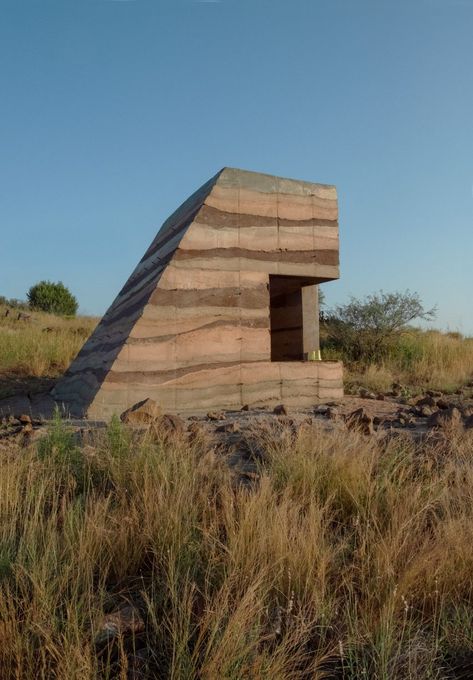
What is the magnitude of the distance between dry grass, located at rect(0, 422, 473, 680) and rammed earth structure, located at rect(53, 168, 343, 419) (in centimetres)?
249

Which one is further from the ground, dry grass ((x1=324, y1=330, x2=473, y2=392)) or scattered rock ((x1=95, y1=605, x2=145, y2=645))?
dry grass ((x1=324, y1=330, x2=473, y2=392))

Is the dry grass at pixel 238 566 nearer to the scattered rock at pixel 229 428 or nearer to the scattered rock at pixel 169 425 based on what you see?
the scattered rock at pixel 169 425

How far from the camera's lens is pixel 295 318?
7508 mm

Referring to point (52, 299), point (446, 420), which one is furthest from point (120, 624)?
point (52, 299)

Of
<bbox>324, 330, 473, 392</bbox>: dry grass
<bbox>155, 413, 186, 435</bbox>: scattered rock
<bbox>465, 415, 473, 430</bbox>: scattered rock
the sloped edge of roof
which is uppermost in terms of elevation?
the sloped edge of roof

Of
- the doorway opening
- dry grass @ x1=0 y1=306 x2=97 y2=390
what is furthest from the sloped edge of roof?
dry grass @ x1=0 y1=306 x2=97 y2=390

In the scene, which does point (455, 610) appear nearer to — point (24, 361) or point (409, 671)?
point (409, 671)

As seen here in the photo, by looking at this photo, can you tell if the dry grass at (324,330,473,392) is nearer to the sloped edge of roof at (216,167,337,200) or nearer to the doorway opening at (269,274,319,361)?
the doorway opening at (269,274,319,361)

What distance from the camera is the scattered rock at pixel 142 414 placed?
15.4 feet

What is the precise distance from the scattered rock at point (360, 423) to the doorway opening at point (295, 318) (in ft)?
7.84

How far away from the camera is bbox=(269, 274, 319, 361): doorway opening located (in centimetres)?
731

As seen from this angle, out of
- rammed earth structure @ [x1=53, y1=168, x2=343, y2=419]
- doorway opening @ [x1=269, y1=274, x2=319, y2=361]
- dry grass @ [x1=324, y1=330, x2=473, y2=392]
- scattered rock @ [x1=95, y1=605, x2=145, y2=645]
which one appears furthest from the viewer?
dry grass @ [x1=324, y1=330, x2=473, y2=392]

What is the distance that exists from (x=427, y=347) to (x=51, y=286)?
49.1ft

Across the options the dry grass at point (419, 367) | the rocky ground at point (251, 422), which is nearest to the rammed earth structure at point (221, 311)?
the rocky ground at point (251, 422)
